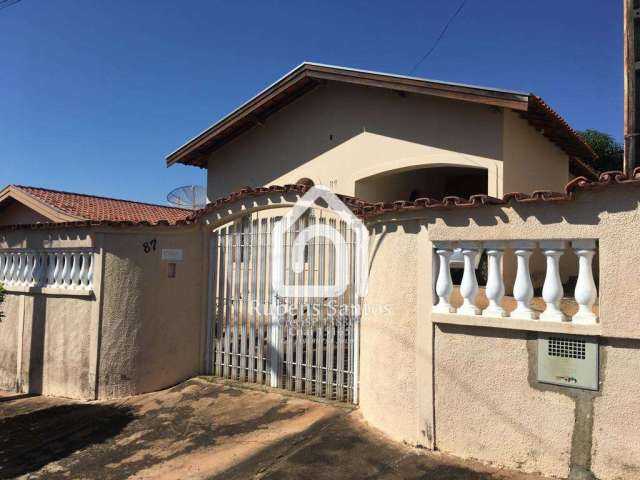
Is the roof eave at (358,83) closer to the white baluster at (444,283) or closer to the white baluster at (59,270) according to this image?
the white baluster at (444,283)

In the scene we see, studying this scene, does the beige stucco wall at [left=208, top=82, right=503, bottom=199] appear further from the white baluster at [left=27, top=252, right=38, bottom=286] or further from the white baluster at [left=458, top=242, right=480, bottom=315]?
the white baluster at [left=27, top=252, right=38, bottom=286]

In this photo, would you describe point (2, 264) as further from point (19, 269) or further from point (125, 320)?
point (125, 320)

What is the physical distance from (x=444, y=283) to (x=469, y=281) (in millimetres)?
199

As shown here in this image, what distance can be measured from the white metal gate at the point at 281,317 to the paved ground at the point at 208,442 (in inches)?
11.2

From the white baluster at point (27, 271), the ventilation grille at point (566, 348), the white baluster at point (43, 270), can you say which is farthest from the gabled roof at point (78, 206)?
the ventilation grille at point (566, 348)

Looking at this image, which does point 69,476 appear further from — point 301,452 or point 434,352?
point 434,352

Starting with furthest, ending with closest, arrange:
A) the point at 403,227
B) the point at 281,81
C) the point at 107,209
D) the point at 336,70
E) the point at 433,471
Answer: the point at 107,209
the point at 281,81
the point at 336,70
the point at 403,227
the point at 433,471

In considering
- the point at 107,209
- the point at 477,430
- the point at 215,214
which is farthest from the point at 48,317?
the point at 477,430

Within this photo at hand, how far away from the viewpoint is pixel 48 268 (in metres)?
6.85

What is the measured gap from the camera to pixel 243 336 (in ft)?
19.6

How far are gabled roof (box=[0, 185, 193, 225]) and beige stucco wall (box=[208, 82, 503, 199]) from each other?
6.36ft

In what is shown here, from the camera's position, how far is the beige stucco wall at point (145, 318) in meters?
6.05

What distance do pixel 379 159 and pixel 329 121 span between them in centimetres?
152

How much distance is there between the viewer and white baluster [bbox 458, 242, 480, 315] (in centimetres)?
358
